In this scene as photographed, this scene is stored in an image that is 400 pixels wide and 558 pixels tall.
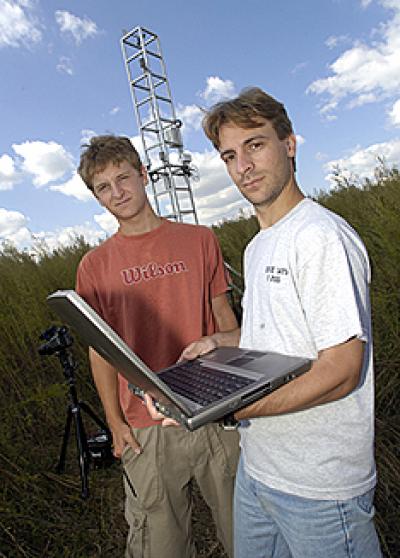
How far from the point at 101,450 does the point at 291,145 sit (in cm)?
243

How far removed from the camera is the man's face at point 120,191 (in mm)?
1606

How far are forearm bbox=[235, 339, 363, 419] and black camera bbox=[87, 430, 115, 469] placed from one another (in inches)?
82.3

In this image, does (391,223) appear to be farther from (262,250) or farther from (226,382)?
(226,382)

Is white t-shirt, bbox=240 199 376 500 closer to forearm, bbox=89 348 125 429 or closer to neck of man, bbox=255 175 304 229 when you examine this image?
neck of man, bbox=255 175 304 229

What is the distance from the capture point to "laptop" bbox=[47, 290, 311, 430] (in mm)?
677

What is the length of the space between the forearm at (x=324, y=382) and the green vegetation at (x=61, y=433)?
1504 mm

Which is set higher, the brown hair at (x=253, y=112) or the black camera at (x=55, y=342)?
the brown hair at (x=253, y=112)

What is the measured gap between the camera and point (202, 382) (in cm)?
93

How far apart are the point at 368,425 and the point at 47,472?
7.80ft

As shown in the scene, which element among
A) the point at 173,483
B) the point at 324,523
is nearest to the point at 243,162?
the point at 324,523

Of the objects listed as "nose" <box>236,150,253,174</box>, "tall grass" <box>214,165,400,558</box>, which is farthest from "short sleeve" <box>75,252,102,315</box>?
"tall grass" <box>214,165,400,558</box>

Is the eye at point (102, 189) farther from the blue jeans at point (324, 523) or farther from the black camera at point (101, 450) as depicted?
the black camera at point (101, 450)

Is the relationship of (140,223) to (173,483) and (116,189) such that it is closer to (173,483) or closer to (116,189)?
(116,189)

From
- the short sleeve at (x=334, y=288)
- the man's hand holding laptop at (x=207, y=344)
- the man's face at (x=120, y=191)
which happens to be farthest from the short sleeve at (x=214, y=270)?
the short sleeve at (x=334, y=288)
